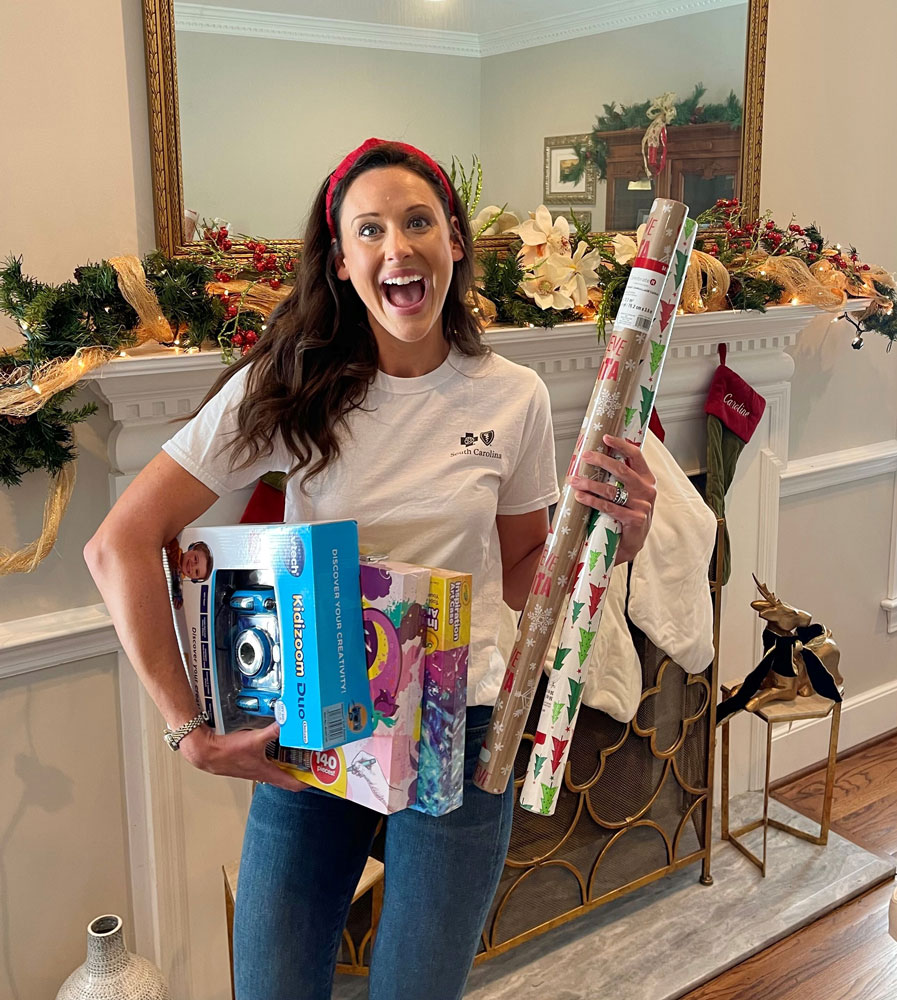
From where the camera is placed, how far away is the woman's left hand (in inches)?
48.2

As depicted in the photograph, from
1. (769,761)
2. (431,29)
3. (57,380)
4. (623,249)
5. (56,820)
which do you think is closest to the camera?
(57,380)

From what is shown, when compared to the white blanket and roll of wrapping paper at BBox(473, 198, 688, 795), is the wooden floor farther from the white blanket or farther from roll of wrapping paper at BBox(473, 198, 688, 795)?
roll of wrapping paper at BBox(473, 198, 688, 795)

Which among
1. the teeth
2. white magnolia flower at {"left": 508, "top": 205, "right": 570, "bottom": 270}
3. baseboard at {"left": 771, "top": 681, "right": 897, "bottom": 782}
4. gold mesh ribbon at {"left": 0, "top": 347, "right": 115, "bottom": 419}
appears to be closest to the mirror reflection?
white magnolia flower at {"left": 508, "top": 205, "right": 570, "bottom": 270}

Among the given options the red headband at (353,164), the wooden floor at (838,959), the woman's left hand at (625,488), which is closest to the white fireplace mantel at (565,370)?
the red headband at (353,164)

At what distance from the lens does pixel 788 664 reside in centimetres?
230

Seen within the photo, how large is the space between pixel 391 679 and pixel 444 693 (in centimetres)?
6

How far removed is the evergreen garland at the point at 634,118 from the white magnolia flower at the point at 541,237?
9.0 inches

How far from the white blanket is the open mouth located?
0.95m

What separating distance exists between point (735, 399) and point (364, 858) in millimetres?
1388

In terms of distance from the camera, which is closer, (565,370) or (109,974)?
(109,974)

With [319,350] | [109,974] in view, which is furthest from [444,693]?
[109,974]

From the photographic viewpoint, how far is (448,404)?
129 centimetres

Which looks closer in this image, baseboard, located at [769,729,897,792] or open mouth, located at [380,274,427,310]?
open mouth, located at [380,274,427,310]

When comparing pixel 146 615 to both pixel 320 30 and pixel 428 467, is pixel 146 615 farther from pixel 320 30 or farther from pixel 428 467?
pixel 320 30
